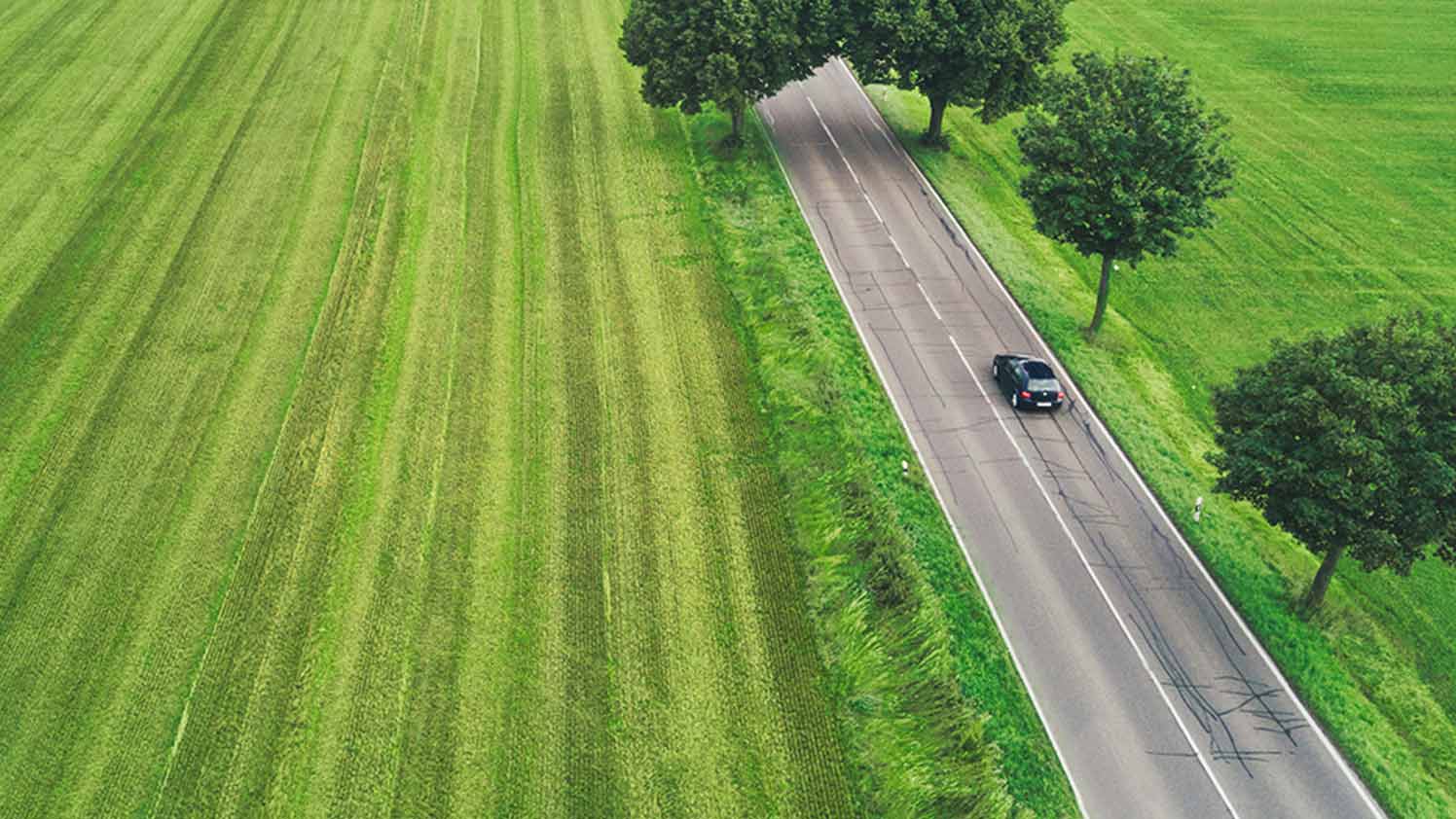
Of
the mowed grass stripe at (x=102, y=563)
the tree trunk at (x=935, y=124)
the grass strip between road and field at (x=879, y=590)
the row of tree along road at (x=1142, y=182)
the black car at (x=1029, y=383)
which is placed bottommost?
the mowed grass stripe at (x=102, y=563)

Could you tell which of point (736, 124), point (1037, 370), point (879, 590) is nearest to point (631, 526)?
point (879, 590)

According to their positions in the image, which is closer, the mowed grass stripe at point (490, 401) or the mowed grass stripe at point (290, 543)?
the mowed grass stripe at point (290, 543)

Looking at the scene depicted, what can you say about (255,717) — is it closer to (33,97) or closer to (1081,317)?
(1081,317)

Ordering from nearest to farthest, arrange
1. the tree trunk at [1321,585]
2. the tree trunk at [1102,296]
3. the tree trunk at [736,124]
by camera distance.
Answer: the tree trunk at [1321,585]
the tree trunk at [1102,296]
the tree trunk at [736,124]

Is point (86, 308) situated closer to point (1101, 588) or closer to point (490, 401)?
point (490, 401)

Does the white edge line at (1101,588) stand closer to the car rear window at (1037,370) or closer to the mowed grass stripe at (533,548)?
the car rear window at (1037,370)

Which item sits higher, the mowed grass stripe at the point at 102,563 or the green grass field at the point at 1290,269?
the green grass field at the point at 1290,269

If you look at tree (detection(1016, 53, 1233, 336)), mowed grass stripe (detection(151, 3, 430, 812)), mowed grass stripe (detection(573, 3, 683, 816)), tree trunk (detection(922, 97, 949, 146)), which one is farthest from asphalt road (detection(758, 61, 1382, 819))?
mowed grass stripe (detection(151, 3, 430, 812))

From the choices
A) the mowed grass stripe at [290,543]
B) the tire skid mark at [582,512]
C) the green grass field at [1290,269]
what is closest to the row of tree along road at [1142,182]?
the green grass field at [1290,269]
